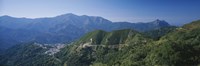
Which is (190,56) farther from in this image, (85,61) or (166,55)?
(85,61)

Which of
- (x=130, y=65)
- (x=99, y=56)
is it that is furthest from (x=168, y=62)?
(x=99, y=56)

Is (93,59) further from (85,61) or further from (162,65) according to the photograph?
(162,65)

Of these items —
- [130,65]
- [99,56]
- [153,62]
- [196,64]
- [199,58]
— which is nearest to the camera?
[196,64]

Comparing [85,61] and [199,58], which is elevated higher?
[199,58]

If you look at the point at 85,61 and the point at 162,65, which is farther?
the point at 85,61

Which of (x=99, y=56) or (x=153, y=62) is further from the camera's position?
(x=99, y=56)

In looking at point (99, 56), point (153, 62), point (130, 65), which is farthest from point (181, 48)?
point (99, 56)

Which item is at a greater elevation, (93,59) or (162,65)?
(162,65)

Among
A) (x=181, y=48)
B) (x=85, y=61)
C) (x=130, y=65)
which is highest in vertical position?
(x=181, y=48)

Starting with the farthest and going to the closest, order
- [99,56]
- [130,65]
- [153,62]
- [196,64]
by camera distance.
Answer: [99,56] < [130,65] < [153,62] < [196,64]
